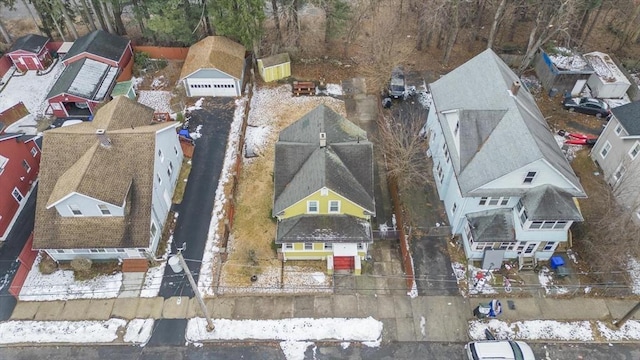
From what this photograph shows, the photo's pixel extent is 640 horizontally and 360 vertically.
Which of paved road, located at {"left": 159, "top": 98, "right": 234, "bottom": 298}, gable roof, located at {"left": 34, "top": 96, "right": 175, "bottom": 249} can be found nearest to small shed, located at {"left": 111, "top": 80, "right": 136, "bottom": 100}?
paved road, located at {"left": 159, "top": 98, "right": 234, "bottom": 298}

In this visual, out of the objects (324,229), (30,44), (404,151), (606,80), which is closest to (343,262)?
(324,229)

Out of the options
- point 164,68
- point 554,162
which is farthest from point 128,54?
point 554,162

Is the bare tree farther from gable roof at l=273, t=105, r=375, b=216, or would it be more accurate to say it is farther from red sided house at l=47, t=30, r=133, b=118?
red sided house at l=47, t=30, r=133, b=118

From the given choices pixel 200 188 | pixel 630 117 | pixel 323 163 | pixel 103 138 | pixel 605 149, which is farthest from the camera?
pixel 605 149

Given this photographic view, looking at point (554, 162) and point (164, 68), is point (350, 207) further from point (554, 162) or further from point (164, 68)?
point (164, 68)

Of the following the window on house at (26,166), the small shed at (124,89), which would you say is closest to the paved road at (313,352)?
the window on house at (26,166)

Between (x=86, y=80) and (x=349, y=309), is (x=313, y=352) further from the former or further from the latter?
(x=86, y=80)
